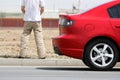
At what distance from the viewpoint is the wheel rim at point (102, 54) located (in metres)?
13.1

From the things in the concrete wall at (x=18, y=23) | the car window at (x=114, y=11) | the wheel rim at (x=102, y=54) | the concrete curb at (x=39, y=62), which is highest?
the car window at (x=114, y=11)

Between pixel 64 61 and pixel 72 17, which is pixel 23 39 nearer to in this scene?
pixel 64 61

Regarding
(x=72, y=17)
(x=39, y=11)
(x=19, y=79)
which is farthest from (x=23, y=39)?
(x=19, y=79)

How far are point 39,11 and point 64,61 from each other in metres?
1.51

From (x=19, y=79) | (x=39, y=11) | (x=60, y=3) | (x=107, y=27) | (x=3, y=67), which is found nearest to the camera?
(x=19, y=79)

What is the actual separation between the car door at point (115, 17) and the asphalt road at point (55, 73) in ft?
3.09

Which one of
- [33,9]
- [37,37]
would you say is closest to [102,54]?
[37,37]

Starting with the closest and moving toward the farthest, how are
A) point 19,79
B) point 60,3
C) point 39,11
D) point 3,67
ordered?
1. point 19,79
2. point 3,67
3. point 39,11
4. point 60,3

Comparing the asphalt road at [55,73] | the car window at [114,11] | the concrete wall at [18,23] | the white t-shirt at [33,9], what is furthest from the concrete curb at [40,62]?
the concrete wall at [18,23]

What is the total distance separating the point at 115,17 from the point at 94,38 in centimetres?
67

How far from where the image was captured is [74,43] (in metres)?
13.0

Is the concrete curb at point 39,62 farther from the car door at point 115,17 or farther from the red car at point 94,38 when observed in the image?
the car door at point 115,17

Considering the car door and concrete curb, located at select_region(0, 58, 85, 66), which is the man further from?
the car door

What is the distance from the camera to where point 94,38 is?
13023mm
